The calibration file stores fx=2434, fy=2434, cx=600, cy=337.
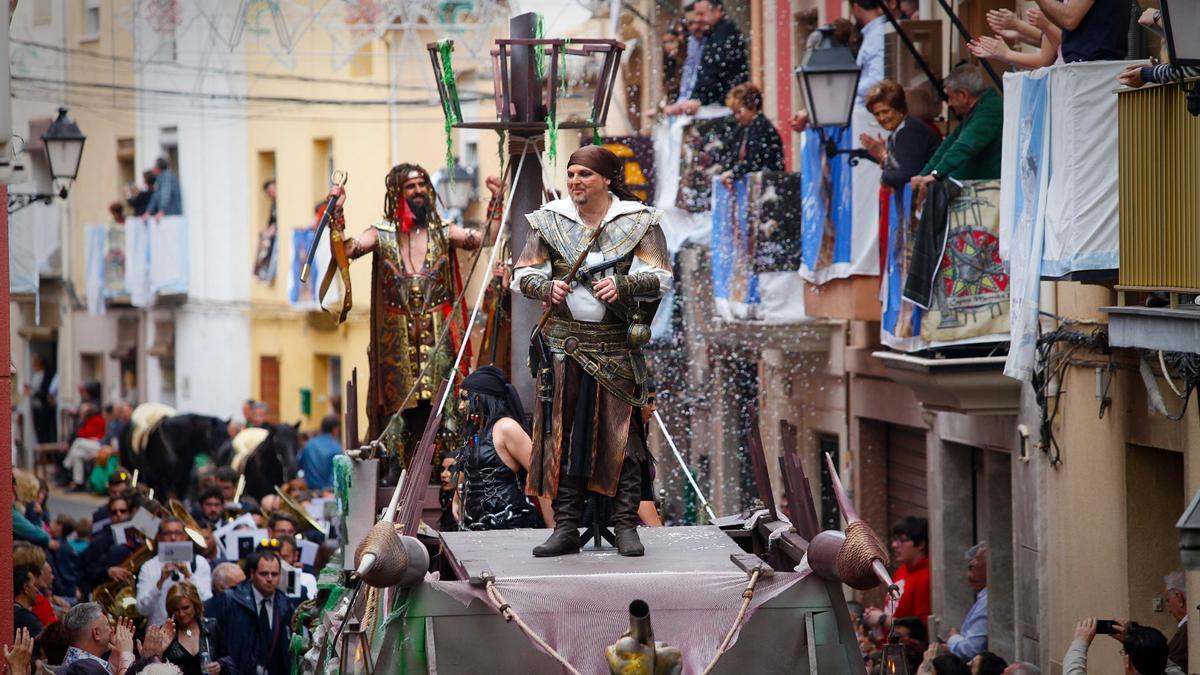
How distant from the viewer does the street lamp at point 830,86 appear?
1733cm

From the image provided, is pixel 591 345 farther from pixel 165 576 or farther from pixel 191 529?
pixel 191 529

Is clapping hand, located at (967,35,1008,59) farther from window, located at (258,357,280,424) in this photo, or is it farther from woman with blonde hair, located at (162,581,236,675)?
window, located at (258,357,280,424)

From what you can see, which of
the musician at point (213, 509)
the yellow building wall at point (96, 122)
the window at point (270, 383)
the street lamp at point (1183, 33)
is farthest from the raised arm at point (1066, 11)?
the window at point (270, 383)

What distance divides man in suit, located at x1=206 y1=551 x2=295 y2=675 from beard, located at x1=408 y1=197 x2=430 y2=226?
255cm

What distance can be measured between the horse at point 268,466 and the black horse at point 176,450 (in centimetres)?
284

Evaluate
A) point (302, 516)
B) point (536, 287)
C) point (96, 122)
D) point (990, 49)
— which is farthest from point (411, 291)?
point (96, 122)

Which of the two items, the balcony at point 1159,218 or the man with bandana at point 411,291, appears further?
the man with bandana at point 411,291

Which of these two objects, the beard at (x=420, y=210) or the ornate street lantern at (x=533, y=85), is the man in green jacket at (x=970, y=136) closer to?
the ornate street lantern at (x=533, y=85)

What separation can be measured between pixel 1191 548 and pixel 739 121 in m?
12.9

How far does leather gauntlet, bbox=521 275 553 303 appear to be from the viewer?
9.54 meters

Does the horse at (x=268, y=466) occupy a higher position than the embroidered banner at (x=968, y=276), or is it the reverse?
the embroidered banner at (x=968, y=276)

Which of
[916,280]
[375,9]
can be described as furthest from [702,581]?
[375,9]

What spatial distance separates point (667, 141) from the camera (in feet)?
77.7

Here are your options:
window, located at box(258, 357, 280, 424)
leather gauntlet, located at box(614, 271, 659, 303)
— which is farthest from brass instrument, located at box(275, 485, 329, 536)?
window, located at box(258, 357, 280, 424)
